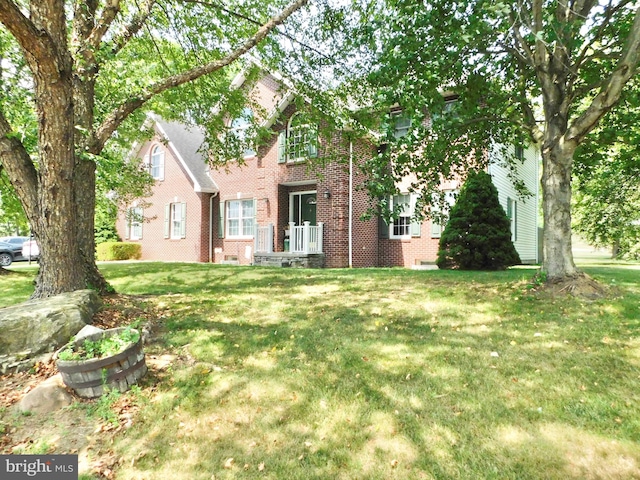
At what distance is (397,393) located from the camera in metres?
3.29

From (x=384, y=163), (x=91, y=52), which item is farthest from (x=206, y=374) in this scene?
(x=91, y=52)

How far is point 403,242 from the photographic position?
14062 mm

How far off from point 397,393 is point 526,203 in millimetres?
15377

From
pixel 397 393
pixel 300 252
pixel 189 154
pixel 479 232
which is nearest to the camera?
pixel 397 393

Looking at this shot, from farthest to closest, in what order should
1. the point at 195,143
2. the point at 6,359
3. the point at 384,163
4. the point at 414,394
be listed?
the point at 195,143, the point at 384,163, the point at 6,359, the point at 414,394

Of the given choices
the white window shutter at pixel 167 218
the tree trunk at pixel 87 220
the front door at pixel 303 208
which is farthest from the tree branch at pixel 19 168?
the white window shutter at pixel 167 218

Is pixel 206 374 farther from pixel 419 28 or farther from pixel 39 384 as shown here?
pixel 419 28

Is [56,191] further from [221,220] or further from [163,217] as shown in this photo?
[163,217]

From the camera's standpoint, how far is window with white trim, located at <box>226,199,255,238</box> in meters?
16.4

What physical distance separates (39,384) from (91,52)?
4.81m

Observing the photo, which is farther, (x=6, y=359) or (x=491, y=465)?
(x=6, y=359)

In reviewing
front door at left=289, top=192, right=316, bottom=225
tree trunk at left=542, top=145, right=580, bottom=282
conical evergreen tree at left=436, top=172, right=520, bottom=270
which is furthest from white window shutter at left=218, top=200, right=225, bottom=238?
tree trunk at left=542, top=145, right=580, bottom=282

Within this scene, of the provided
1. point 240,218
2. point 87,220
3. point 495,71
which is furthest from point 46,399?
point 240,218

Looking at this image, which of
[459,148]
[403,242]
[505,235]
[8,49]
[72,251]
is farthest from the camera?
[403,242]
